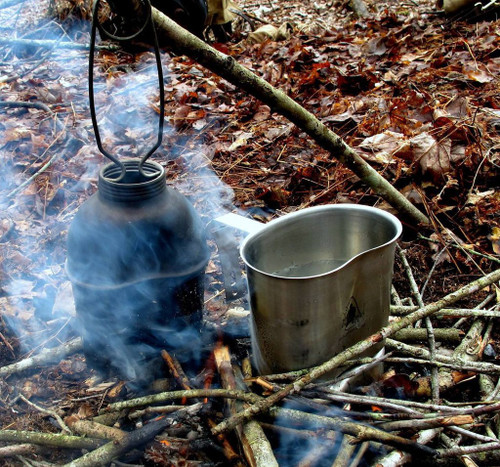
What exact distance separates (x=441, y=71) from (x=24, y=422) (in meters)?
5.00

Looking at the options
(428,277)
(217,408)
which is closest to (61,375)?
(217,408)

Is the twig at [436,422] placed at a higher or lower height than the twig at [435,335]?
higher

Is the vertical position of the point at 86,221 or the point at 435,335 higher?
the point at 86,221

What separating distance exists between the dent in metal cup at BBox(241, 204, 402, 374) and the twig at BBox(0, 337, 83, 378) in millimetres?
1062

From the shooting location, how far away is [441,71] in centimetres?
525

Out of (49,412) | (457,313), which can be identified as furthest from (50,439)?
(457,313)

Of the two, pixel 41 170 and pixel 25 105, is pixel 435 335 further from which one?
pixel 25 105

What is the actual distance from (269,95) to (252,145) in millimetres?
2179

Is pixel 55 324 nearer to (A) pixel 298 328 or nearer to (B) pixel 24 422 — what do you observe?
(B) pixel 24 422

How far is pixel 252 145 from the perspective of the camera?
472cm

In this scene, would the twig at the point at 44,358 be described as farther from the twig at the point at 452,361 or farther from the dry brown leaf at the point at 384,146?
the dry brown leaf at the point at 384,146

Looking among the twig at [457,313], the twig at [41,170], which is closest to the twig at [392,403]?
the twig at [457,313]

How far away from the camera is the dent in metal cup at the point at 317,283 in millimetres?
1924

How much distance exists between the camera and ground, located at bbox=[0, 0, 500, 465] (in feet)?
9.98
